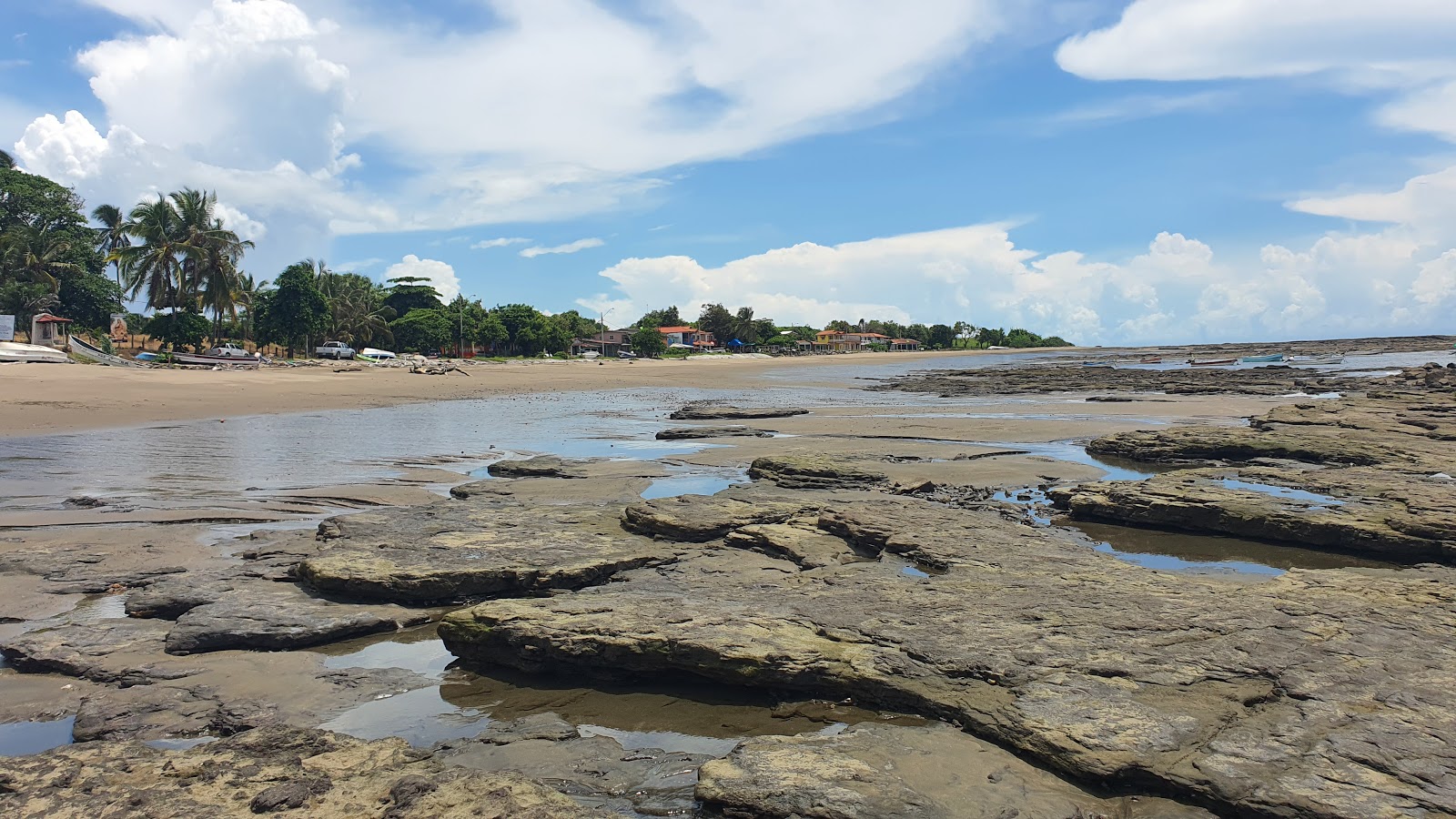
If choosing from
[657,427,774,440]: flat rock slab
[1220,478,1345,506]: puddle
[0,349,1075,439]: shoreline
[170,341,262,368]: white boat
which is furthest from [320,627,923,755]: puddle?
[170,341,262,368]: white boat

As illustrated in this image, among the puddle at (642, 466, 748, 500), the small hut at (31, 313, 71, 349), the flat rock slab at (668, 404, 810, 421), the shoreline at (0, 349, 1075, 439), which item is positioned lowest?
the puddle at (642, 466, 748, 500)

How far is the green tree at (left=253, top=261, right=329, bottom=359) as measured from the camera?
197 feet

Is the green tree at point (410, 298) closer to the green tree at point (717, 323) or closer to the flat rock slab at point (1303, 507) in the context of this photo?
the green tree at point (717, 323)

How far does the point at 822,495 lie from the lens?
9.91 m

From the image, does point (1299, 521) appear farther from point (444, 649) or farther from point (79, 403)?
point (79, 403)

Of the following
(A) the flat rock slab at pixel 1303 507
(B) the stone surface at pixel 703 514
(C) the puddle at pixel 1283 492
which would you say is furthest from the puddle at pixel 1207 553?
(B) the stone surface at pixel 703 514

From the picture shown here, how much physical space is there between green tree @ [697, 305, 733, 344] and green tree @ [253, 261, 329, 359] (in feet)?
234

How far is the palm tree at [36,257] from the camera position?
5153 cm

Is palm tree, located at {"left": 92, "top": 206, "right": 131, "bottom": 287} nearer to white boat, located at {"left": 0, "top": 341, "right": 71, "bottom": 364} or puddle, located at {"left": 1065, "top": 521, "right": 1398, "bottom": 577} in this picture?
white boat, located at {"left": 0, "top": 341, "right": 71, "bottom": 364}

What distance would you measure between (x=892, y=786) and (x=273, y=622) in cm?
435

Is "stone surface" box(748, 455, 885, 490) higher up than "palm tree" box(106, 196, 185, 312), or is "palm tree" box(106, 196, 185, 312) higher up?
"palm tree" box(106, 196, 185, 312)

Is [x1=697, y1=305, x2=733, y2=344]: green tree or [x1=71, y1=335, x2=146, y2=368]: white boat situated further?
[x1=697, y1=305, x2=733, y2=344]: green tree

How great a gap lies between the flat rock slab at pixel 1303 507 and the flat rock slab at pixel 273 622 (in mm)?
7456

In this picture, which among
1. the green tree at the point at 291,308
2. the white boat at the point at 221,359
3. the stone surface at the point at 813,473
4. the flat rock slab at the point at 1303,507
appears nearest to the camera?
the flat rock slab at the point at 1303,507
